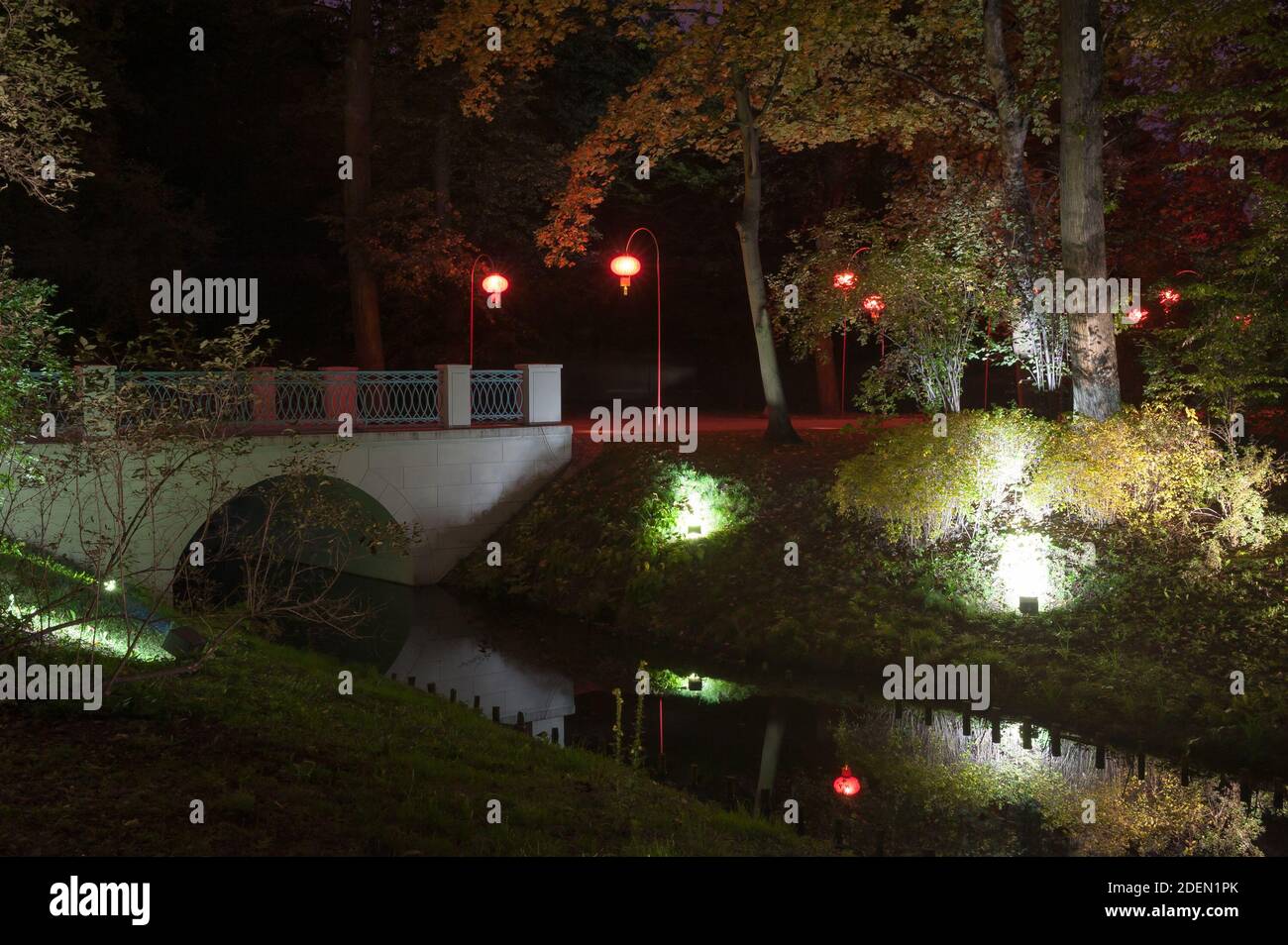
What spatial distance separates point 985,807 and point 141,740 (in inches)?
256

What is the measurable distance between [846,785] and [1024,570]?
481cm

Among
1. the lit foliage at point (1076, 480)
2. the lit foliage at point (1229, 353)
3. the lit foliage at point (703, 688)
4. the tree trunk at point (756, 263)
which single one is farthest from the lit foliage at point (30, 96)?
the lit foliage at point (1229, 353)

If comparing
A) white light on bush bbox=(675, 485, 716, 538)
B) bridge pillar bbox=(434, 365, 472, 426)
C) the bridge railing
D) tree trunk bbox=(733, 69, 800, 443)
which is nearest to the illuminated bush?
white light on bush bbox=(675, 485, 716, 538)

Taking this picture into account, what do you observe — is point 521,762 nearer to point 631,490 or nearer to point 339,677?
point 339,677

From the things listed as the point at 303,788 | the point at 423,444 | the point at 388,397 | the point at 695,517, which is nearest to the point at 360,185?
the point at 388,397

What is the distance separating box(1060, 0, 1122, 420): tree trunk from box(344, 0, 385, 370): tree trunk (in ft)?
46.1

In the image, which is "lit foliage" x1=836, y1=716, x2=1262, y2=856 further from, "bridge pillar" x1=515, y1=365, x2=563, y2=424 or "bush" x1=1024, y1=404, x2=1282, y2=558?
"bridge pillar" x1=515, y1=365, x2=563, y2=424

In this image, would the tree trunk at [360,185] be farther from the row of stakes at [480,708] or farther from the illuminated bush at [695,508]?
the row of stakes at [480,708]

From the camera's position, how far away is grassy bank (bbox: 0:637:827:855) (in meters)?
6.57

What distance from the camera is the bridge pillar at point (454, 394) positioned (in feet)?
62.7

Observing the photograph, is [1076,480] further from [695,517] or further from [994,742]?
[695,517]

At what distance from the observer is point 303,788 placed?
7527 mm

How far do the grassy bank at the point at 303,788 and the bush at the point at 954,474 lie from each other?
20.9 feet

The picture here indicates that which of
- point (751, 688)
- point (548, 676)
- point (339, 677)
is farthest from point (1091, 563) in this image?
point (339, 677)
